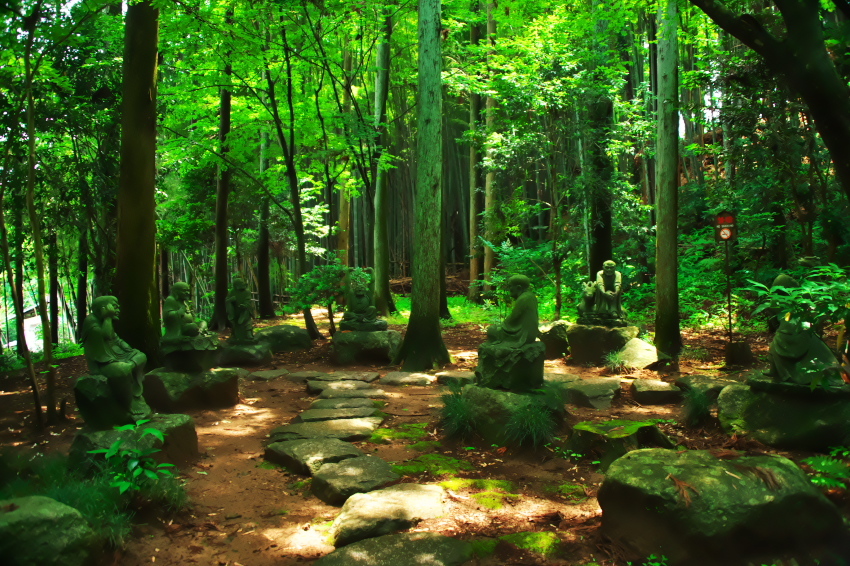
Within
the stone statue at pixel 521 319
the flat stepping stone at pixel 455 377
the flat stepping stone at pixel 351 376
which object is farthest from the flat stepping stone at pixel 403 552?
the flat stepping stone at pixel 351 376

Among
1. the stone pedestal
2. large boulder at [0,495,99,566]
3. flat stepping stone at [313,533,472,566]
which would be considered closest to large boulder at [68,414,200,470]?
large boulder at [0,495,99,566]

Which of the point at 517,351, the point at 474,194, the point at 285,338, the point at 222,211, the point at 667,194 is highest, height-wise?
the point at 474,194

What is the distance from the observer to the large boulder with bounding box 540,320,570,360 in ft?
31.7

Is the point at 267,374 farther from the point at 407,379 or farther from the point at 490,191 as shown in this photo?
the point at 490,191

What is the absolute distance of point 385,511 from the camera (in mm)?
3561

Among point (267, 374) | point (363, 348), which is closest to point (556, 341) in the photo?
point (363, 348)

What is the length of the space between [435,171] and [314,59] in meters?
4.12

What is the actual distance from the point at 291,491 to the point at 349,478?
465 mm

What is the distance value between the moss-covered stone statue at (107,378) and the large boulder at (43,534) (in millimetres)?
1418

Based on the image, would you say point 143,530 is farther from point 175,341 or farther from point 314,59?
point 314,59

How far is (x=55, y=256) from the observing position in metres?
9.51

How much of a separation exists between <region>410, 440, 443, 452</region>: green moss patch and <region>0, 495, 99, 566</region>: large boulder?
272 cm

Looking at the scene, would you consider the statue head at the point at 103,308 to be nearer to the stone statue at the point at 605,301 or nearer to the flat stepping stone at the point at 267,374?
the flat stepping stone at the point at 267,374

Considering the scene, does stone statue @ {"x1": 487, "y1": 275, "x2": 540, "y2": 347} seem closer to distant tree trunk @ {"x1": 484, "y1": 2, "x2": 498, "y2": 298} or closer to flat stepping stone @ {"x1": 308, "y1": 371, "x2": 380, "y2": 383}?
flat stepping stone @ {"x1": 308, "y1": 371, "x2": 380, "y2": 383}
